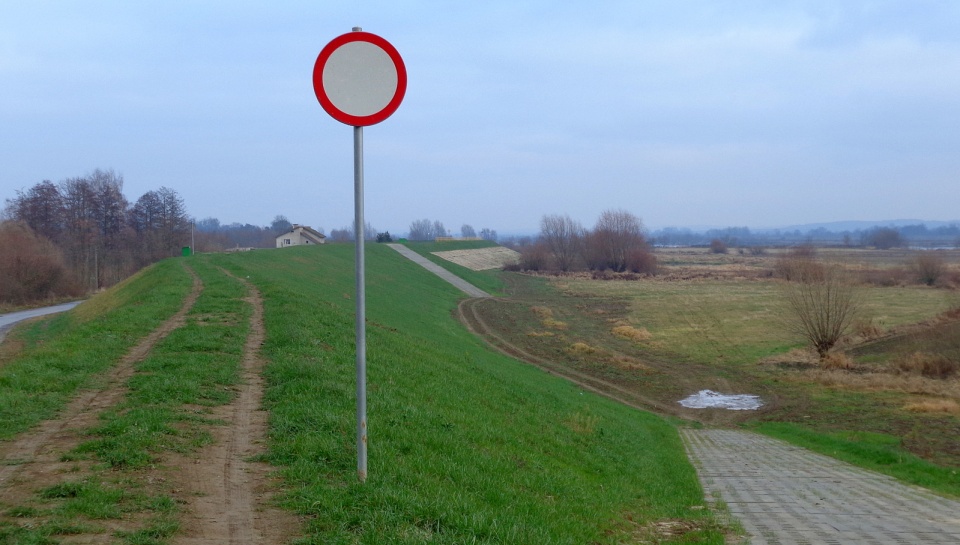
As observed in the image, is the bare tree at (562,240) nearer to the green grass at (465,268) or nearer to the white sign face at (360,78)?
the green grass at (465,268)

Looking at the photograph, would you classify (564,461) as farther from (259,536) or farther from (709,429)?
(709,429)

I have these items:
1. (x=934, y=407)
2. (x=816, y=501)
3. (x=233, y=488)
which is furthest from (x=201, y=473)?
(x=934, y=407)

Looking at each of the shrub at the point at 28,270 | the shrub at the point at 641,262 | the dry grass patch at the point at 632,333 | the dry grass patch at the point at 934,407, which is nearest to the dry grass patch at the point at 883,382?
the dry grass patch at the point at 934,407

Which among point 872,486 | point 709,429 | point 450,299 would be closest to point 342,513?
point 872,486

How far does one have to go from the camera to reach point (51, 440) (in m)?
6.70

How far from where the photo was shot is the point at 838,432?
19281 mm

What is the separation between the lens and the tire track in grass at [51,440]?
5.55 metres

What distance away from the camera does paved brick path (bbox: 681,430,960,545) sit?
8094 millimetres

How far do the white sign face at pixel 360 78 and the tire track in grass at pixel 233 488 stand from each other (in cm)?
290

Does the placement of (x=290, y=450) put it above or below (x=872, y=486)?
above

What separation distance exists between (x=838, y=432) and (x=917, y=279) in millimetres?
54174

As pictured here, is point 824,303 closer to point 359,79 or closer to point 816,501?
point 816,501

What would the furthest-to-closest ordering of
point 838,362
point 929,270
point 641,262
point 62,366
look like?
point 641,262, point 929,270, point 838,362, point 62,366

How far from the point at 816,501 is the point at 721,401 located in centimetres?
1544
